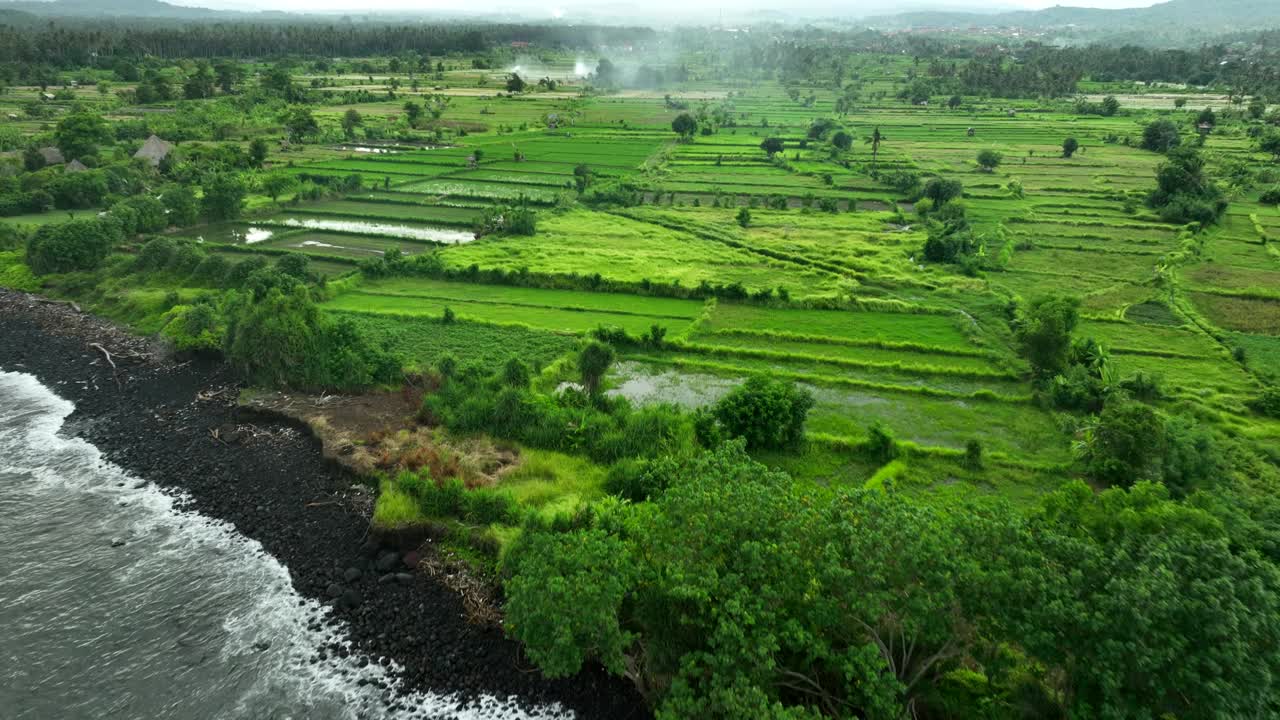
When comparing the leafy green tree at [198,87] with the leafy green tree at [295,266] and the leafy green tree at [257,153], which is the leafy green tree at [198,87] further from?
the leafy green tree at [295,266]

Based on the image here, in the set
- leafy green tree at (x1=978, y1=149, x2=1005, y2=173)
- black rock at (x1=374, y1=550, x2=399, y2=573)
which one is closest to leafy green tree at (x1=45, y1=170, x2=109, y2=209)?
black rock at (x1=374, y1=550, x2=399, y2=573)

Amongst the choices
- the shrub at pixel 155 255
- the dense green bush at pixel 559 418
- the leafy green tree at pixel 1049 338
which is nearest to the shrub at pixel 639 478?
the dense green bush at pixel 559 418

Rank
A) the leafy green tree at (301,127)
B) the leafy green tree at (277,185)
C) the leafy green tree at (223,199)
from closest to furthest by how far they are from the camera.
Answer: the leafy green tree at (223,199)
the leafy green tree at (277,185)
the leafy green tree at (301,127)

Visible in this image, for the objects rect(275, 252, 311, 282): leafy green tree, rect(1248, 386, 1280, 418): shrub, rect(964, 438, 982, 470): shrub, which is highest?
rect(275, 252, 311, 282): leafy green tree

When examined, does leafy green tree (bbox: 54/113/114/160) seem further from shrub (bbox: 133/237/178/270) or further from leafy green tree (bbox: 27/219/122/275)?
shrub (bbox: 133/237/178/270)

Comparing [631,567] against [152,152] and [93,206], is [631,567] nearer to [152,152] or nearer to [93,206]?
[93,206]

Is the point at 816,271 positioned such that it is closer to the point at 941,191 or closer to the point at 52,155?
the point at 941,191
